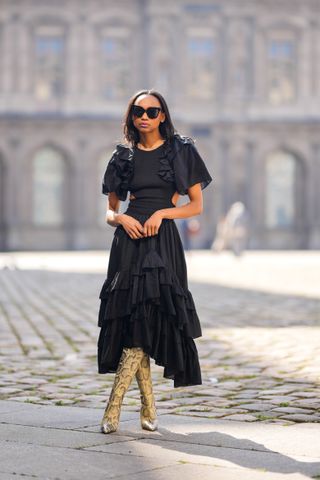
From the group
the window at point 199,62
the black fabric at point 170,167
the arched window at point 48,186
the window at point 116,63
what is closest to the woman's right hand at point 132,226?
the black fabric at point 170,167

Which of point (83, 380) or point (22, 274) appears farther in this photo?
point (22, 274)

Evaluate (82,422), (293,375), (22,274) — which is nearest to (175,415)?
(82,422)

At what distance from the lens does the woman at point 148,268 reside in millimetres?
5613

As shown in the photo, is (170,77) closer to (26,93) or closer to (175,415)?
(26,93)

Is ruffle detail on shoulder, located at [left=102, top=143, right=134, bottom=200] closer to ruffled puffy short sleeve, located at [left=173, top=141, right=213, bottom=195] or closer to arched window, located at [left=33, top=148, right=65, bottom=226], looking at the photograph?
ruffled puffy short sleeve, located at [left=173, top=141, right=213, bottom=195]

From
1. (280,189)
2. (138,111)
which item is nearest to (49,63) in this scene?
(280,189)

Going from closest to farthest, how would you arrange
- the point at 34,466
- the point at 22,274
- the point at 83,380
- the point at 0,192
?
the point at 34,466
the point at 83,380
the point at 22,274
the point at 0,192

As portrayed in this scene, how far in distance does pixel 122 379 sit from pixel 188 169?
1.11 metres

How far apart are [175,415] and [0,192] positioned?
37.3 metres

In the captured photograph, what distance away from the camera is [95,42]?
44.0 m

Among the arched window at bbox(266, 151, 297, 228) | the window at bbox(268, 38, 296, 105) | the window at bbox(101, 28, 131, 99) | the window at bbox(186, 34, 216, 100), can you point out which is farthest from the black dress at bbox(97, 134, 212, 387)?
the window at bbox(268, 38, 296, 105)

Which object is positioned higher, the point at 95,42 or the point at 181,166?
the point at 95,42

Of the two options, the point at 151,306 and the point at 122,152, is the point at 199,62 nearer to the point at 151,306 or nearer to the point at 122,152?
the point at 122,152

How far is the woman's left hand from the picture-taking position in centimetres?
562
